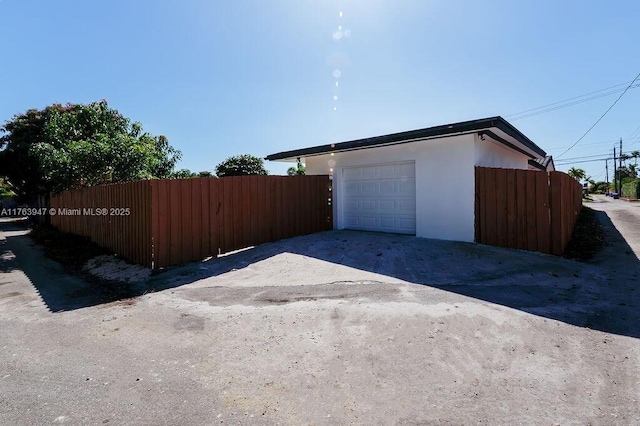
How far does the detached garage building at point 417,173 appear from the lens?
8.24 meters

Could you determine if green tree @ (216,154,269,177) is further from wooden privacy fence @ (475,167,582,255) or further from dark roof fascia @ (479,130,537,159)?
wooden privacy fence @ (475,167,582,255)

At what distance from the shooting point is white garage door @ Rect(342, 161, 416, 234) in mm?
9602

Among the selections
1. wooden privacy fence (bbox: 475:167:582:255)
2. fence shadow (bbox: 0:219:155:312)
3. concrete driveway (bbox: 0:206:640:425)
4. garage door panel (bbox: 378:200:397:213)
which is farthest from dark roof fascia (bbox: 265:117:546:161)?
fence shadow (bbox: 0:219:155:312)

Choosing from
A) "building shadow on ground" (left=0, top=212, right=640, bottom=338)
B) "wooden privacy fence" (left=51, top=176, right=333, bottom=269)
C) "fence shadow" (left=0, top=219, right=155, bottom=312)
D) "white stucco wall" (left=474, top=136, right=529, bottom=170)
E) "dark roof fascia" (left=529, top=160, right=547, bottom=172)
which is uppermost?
"dark roof fascia" (left=529, top=160, right=547, bottom=172)

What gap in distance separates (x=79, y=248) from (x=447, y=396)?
1206cm

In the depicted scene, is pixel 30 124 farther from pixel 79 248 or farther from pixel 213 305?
pixel 213 305

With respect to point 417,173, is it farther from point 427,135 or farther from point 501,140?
point 501,140

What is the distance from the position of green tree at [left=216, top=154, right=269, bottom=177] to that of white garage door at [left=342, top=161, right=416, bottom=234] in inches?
621

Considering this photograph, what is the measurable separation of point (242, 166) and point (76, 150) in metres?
13.3

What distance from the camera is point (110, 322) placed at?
15.0 feet

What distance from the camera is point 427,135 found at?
8.18m

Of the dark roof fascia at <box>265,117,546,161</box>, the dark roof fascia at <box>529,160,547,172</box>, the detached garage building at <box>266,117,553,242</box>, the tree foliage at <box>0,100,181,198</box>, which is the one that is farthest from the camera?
the dark roof fascia at <box>529,160,547,172</box>

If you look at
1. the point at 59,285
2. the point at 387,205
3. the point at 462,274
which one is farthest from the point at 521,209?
the point at 59,285

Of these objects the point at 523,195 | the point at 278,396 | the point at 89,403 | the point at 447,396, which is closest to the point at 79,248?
the point at 89,403
